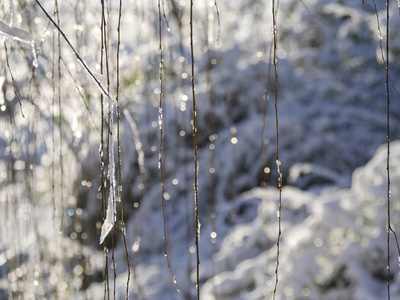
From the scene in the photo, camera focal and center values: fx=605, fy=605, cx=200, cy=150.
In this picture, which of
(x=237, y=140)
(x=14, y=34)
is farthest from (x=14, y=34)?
(x=237, y=140)

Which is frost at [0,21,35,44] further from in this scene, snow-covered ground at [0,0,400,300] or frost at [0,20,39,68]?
snow-covered ground at [0,0,400,300]

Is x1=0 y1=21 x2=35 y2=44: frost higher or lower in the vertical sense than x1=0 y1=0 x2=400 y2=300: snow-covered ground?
higher

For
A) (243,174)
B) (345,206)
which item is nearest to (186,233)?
(243,174)

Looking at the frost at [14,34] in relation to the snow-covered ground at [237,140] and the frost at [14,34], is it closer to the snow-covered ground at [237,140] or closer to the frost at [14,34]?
the frost at [14,34]

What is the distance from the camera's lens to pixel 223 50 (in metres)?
4.36

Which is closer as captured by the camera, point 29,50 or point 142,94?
point 29,50

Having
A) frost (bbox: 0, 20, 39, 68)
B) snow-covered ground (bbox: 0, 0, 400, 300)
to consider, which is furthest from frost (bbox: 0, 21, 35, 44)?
snow-covered ground (bbox: 0, 0, 400, 300)

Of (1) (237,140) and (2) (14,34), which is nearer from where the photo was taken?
(2) (14,34)

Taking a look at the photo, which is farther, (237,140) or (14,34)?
(237,140)

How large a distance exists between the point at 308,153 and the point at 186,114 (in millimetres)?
857

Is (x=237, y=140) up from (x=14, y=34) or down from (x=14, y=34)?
down

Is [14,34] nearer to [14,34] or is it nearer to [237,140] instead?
[14,34]

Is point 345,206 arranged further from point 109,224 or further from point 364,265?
point 109,224

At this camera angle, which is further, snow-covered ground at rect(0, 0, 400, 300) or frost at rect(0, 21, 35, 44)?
snow-covered ground at rect(0, 0, 400, 300)
